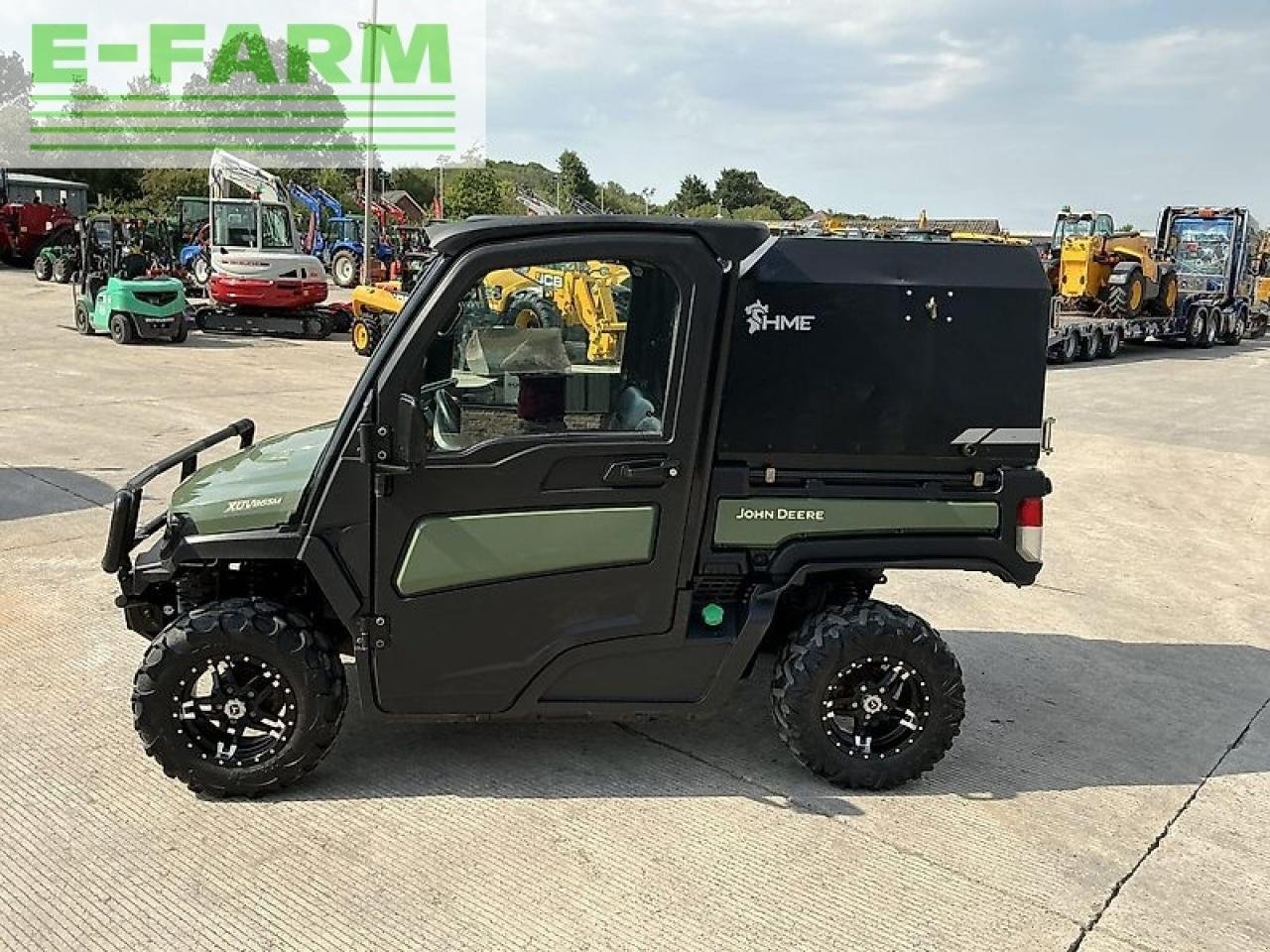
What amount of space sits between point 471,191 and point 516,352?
4939 centimetres

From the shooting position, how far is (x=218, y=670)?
3689mm

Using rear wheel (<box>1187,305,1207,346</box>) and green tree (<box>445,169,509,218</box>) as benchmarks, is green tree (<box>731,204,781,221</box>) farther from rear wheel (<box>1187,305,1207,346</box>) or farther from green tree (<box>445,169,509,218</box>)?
green tree (<box>445,169,509,218</box>)

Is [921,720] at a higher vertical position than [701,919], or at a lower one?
higher

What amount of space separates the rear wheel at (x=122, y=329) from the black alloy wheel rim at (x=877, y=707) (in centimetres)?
1679

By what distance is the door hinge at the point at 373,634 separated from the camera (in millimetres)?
3660

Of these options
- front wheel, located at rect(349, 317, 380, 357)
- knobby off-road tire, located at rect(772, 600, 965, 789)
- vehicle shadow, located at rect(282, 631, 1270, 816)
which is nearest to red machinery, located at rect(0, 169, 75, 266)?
front wheel, located at rect(349, 317, 380, 357)

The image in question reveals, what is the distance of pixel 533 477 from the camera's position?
11.8 feet

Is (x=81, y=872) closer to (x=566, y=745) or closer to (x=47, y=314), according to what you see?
(x=566, y=745)

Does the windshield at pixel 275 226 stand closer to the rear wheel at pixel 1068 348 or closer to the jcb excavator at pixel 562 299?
the rear wheel at pixel 1068 348

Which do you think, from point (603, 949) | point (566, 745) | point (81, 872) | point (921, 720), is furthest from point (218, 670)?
point (921, 720)

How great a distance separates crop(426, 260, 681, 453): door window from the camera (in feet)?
11.9

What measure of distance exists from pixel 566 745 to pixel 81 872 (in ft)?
5.58

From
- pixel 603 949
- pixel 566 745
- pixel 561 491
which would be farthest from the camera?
pixel 566 745

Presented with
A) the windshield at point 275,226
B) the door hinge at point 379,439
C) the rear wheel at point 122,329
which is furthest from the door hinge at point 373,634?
the windshield at point 275,226
